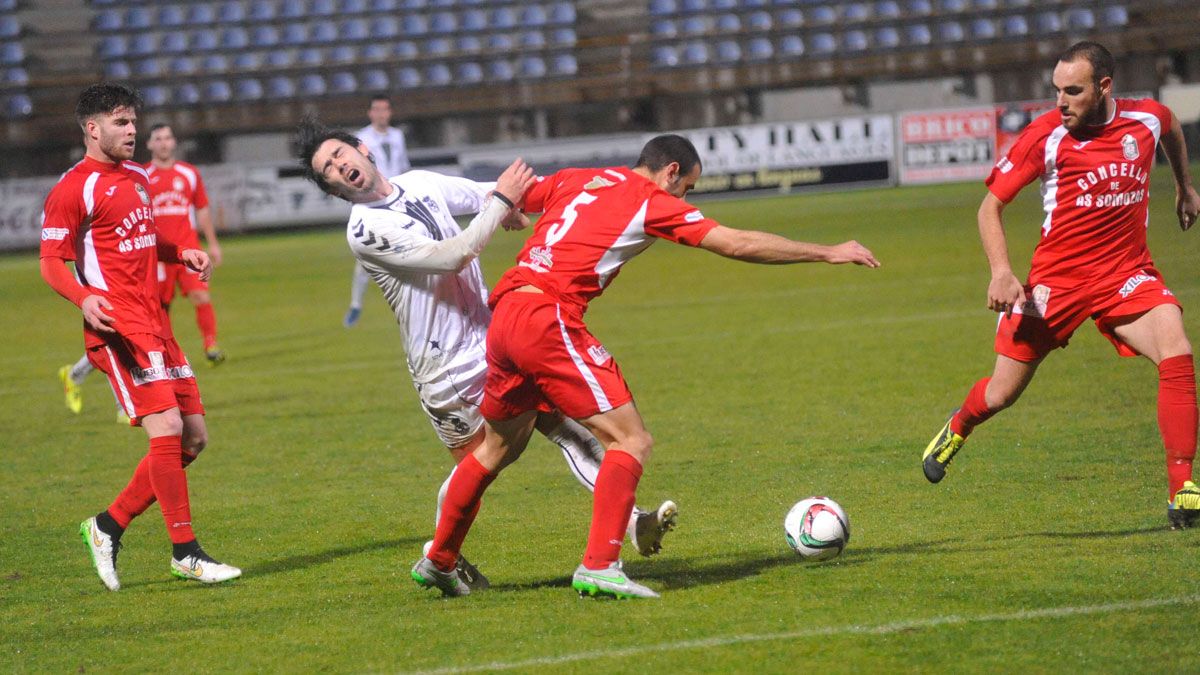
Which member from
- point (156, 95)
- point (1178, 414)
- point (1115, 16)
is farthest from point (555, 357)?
point (1115, 16)

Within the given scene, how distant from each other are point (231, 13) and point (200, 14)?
26.3 inches

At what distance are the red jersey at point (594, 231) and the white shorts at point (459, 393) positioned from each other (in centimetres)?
34

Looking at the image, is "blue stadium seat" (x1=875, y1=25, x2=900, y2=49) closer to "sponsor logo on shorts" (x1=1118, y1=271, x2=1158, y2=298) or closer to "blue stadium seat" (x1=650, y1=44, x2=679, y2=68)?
"blue stadium seat" (x1=650, y1=44, x2=679, y2=68)

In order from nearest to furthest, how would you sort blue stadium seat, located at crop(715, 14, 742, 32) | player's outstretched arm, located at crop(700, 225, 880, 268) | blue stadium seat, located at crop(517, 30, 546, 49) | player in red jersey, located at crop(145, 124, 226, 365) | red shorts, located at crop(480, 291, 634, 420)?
1. player's outstretched arm, located at crop(700, 225, 880, 268)
2. red shorts, located at crop(480, 291, 634, 420)
3. player in red jersey, located at crop(145, 124, 226, 365)
4. blue stadium seat, located at crop(517, 30, 546, 49)
5. blue stadium seat, located at crop(715, 14, 742, 32)

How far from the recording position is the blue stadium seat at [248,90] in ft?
97.3

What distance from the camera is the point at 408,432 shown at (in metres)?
9.09

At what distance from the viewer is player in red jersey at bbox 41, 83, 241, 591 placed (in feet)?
18.7

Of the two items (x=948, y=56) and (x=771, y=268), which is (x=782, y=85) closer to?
(x=948, y=56)

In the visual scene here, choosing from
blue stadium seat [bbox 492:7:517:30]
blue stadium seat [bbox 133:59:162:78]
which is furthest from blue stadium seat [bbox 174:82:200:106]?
blue stadium seat [bbox 492:7:517:30]

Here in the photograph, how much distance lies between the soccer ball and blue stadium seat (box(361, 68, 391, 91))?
25.7 m

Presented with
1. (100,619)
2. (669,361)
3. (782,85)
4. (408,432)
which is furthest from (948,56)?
(100,619)

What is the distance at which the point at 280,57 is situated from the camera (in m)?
30.4

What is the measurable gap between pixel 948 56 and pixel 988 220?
25.1 m

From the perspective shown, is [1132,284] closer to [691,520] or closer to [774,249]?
[774,249]
